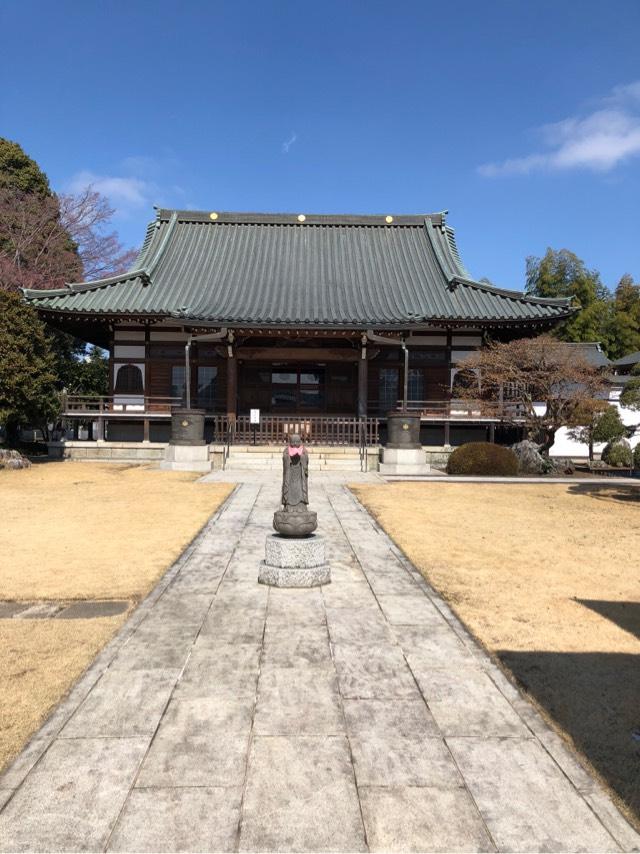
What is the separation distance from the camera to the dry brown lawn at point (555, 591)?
10.9 feet

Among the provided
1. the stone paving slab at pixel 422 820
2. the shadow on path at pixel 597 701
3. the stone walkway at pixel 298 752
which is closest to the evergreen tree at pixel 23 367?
the stone walkway at pixel 298 752

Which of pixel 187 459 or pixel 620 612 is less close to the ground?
pixel 187 459

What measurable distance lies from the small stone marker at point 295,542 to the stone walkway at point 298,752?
2.82ft

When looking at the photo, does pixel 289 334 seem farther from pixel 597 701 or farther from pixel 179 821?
pixel 179 821

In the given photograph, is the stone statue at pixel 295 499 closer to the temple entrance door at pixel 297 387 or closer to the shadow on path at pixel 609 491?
the shadow on path at pixel 609 491

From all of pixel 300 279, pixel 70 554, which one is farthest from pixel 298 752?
pixel 300 279

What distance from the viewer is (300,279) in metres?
22.5

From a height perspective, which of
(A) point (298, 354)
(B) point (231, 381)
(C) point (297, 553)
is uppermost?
(A) point (298, 354)

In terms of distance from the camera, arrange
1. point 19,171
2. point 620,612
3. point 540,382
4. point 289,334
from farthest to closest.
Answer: point 19,171 → point 289,334 → point 540,382 → point 620,612

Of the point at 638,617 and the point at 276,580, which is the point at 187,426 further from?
the point at 638,617

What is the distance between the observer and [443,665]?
155 inches

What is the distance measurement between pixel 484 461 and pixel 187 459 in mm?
9333

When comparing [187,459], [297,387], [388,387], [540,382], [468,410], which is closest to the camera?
[187,459]

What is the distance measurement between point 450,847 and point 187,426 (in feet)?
51.5
